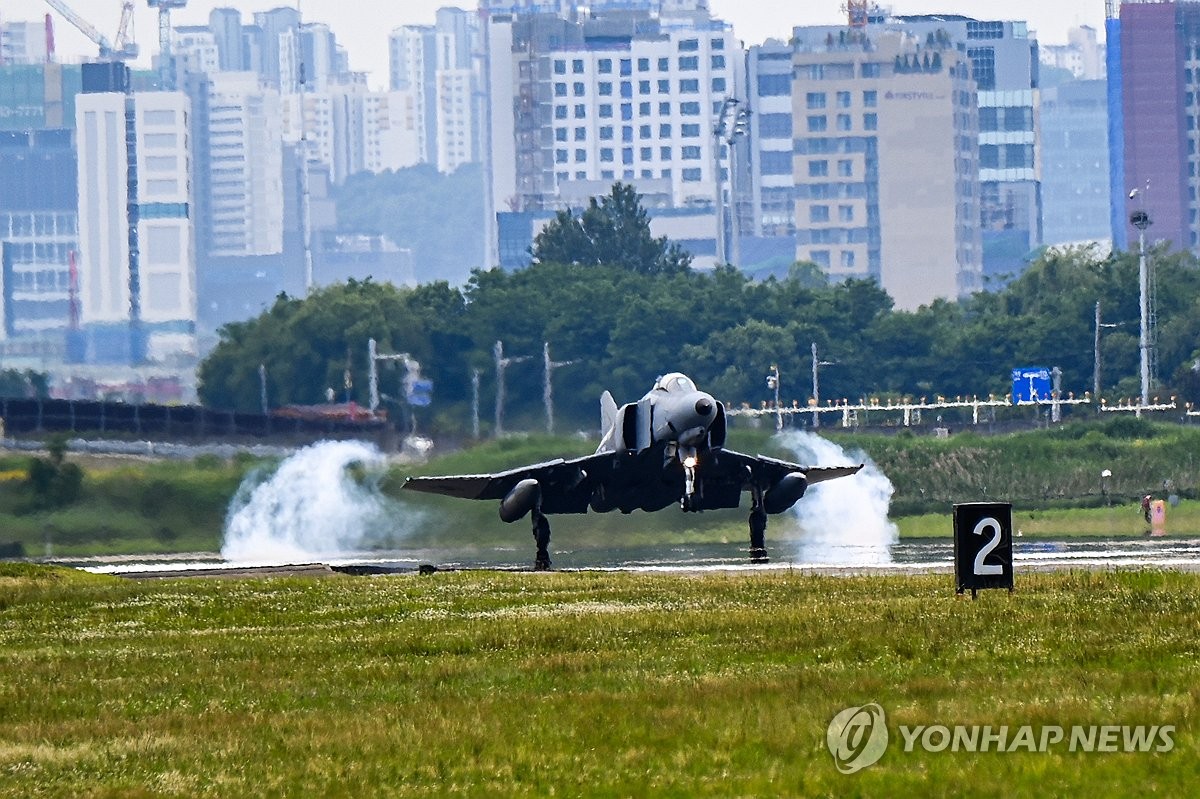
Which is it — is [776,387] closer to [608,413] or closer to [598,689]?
[608,413]

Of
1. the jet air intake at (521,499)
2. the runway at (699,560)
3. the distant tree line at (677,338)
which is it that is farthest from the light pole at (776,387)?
the jet air intake at (521,499)

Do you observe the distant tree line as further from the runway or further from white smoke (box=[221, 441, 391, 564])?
the runway

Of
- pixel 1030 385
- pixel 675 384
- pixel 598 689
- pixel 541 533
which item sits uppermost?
pixel 675 384

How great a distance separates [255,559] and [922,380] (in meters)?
86.9

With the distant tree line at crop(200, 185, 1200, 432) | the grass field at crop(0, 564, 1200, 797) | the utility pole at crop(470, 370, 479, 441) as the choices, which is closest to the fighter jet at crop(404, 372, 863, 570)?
the grass field at crop(0, 564, 1200, 797)

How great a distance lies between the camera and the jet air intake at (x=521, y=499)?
5734 cm

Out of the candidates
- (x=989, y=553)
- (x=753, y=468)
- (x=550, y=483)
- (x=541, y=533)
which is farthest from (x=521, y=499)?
(x=989, y=553)

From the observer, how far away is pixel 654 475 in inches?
2217

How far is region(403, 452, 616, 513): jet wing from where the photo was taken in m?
57.5

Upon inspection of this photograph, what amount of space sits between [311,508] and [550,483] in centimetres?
2421

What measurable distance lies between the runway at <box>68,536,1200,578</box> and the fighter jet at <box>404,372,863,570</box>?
61.4 inches

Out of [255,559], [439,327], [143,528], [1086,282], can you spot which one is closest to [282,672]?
[255,559]

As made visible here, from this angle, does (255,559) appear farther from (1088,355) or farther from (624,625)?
(1088,355)

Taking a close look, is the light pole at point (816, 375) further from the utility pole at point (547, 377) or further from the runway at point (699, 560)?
the runway at point (699, 560)
